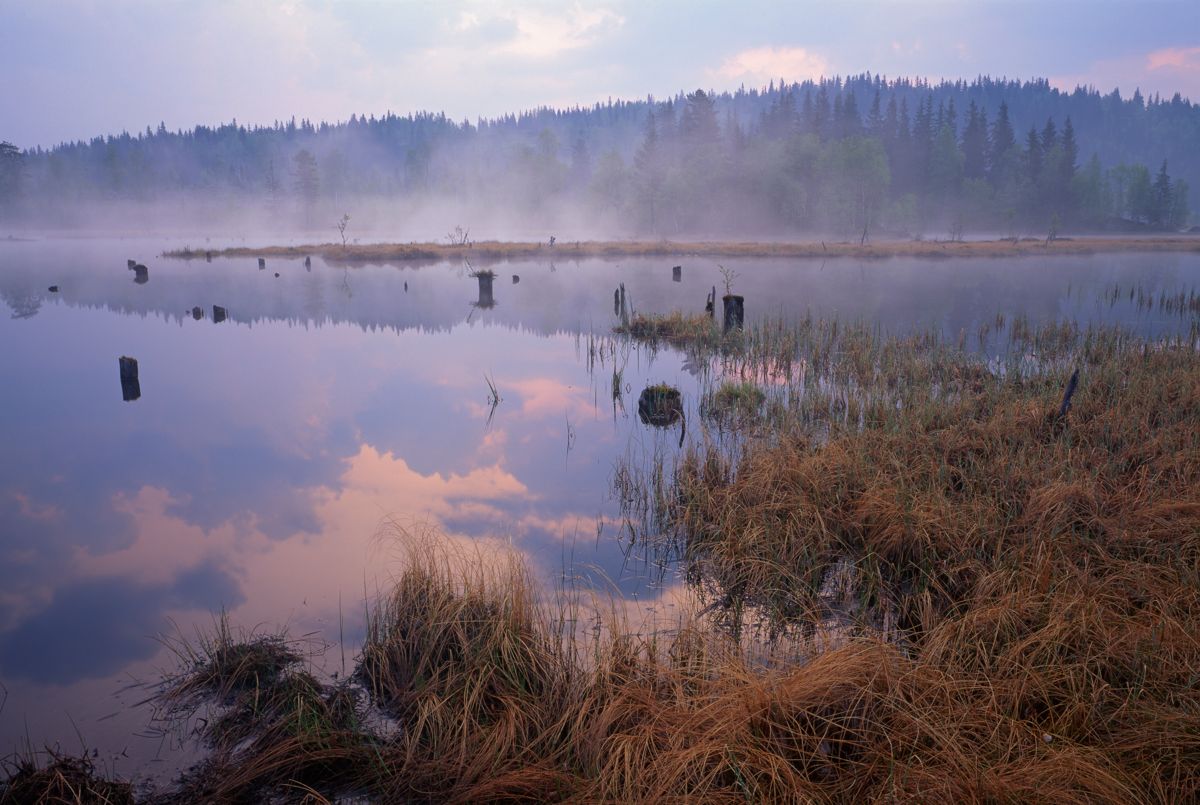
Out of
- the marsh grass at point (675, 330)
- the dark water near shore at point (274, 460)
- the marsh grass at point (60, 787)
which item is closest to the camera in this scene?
the marsh grass at point (60, 787)

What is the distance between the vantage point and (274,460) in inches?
435

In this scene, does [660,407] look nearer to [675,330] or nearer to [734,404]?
[734,404]

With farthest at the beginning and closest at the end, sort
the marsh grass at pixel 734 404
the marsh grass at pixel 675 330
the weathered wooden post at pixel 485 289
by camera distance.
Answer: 1. the weathered wooden post at pixel 485 289
2. the marsh grass at pixel 675 330
3. the marsh grass at pixel 734 404

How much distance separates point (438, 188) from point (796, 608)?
15987 cm

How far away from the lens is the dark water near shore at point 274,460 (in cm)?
624

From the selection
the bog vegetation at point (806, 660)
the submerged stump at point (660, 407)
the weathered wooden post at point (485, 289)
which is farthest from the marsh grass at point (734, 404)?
the weathered wooden post at point (485, 289)

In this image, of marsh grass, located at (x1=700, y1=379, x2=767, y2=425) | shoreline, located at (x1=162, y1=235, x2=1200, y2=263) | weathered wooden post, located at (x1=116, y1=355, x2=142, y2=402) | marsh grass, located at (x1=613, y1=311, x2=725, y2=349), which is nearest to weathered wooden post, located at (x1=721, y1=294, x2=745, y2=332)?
marsh grass, located at (x1=613, y1=311, x2=725, y2=349)

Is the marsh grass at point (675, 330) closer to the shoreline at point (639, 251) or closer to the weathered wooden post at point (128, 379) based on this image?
the weathered wooden post at point (128, 379)

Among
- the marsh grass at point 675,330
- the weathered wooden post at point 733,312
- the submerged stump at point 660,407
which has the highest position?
the weathered wooden post at point 733,312

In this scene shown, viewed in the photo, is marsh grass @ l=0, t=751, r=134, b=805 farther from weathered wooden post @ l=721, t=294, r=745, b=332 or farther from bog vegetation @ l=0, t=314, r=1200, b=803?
weathered wooden post @ l=721, t=294, r=745, b=332

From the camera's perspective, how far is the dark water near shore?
6.24 metres

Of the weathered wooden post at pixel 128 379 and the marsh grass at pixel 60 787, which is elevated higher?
the weathered wooden post at pixel 128 379

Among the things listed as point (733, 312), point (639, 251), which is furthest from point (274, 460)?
point (639, 251)

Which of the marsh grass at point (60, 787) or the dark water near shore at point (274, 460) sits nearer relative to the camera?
the marsh grass at point (60, 787)
